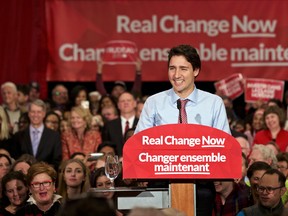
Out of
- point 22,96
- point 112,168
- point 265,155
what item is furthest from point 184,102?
point 22,96

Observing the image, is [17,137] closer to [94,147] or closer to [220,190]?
[94,147]

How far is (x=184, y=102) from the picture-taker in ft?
19.6

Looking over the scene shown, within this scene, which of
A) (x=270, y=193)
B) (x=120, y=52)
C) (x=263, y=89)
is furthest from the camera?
(x=120, y=52)

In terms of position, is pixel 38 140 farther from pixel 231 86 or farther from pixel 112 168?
pixel 112 168

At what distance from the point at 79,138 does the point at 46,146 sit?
47cm

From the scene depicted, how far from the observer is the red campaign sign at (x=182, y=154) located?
17.7 ft

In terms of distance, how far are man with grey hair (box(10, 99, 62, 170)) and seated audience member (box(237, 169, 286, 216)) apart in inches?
161

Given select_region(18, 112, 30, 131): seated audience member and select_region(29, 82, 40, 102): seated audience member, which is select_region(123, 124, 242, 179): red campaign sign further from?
select_region(29, 82, 40, 102): seated audience member

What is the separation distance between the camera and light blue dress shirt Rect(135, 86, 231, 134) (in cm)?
602

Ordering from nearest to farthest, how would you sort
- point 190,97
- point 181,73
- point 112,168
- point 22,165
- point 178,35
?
point 181,73
point 190,97
point 112,168
point 22,165
point 178,35

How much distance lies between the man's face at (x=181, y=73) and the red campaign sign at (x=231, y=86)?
24.2 feet

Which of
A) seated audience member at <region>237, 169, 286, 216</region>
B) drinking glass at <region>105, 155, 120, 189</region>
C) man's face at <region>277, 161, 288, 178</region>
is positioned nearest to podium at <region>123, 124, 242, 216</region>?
drinking glass at <region>105, 155, 120, 189</region>

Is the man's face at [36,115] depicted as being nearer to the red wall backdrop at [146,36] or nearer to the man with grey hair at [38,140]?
the man with grey hair at [38,140]

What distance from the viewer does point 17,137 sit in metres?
10.8
